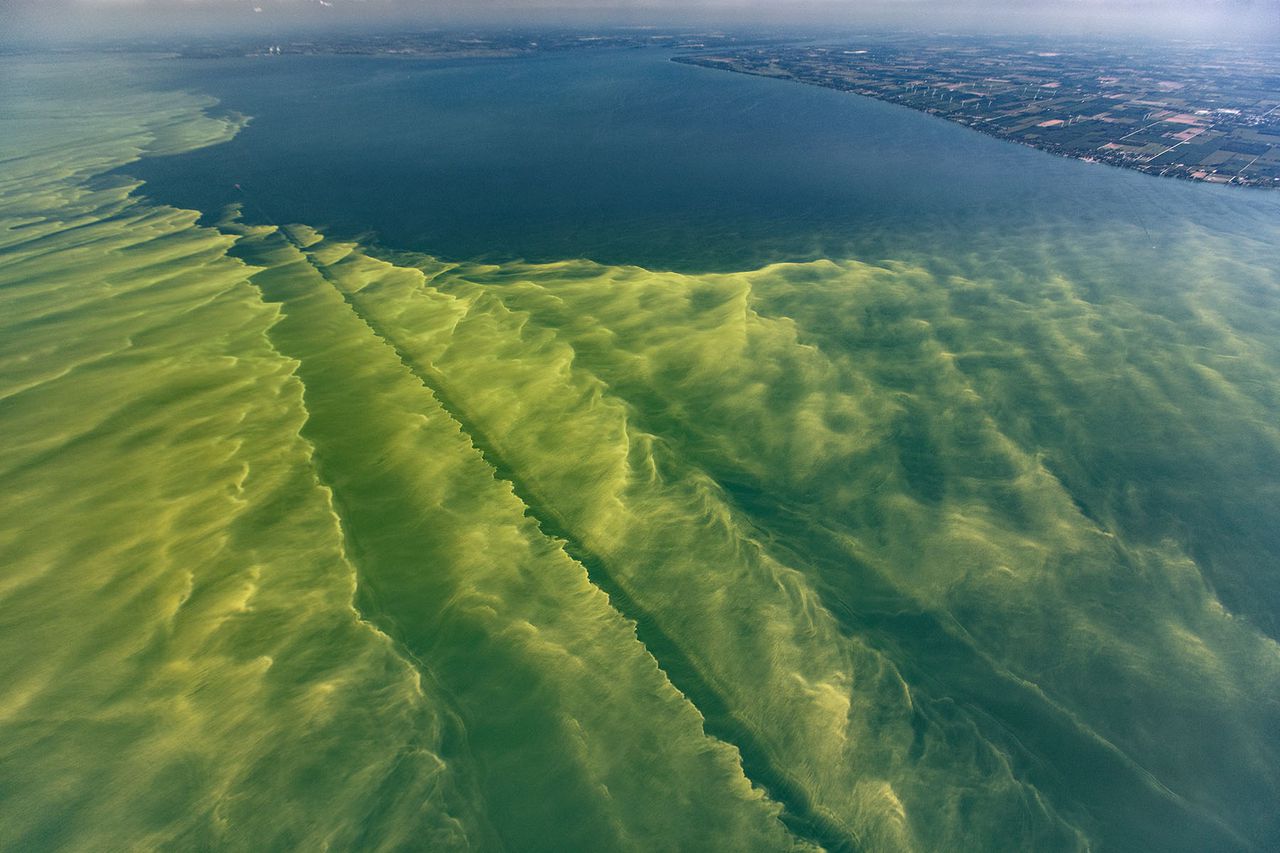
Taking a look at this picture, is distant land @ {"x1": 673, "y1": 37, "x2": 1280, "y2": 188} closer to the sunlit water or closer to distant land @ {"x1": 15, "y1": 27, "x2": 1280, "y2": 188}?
distant land @ {"x1": 15, "y1": 27, "x2": 1280, "y2": 188}

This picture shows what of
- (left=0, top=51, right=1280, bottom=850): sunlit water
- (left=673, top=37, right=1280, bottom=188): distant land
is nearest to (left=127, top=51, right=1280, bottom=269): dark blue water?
(left=0, top=51, right=1280, bottom=850): sunlit water

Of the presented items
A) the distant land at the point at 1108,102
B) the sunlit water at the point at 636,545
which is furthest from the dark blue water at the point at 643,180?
the distant land at the point at 1108,102

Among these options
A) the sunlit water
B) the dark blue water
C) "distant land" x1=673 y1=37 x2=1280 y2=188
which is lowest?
the sunlit water

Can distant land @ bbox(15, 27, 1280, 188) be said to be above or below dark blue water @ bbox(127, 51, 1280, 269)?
above

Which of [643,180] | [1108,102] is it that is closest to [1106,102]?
[1108,102]

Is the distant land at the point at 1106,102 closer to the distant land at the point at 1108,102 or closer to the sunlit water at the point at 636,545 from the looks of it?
the distant land at the point at 1108,102

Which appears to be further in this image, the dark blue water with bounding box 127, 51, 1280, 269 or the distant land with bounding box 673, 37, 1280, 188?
the distant land with bounding box 673, 37, 1280, 188
